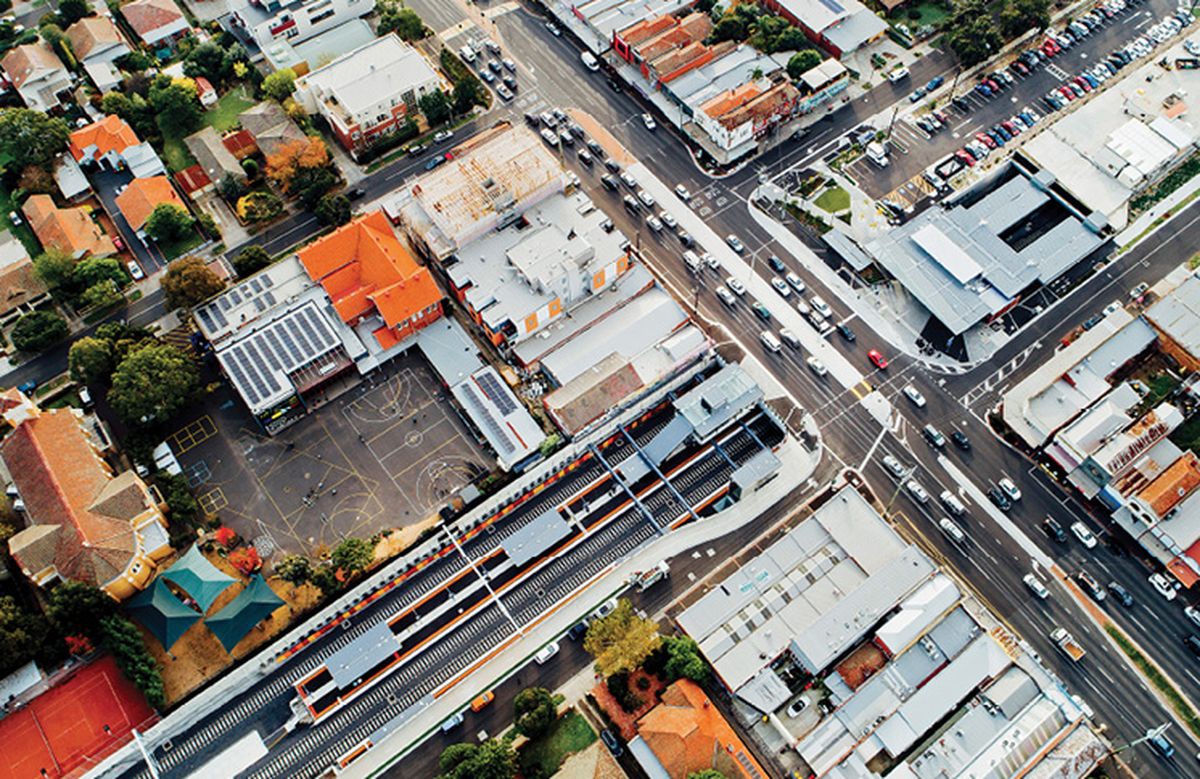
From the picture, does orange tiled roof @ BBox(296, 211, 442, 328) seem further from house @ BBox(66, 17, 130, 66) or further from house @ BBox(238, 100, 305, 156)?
house @ BBox(66, 17, 130, 66)

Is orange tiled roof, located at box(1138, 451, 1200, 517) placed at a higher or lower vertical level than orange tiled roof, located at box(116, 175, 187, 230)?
lower

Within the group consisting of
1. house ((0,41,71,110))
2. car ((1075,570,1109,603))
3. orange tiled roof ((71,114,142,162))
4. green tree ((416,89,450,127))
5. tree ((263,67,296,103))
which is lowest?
car ((1075,570,1109,603))

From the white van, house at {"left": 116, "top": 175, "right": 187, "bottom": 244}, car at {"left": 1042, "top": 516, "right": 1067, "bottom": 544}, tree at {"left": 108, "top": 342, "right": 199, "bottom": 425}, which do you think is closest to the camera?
car at {"left": 1042, "top": 516, "right": 1067, "bottom": 544}

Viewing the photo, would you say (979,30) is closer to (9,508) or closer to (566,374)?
(566,374)

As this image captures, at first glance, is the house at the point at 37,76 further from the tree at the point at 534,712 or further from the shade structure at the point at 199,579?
the tree at the point at 534,712

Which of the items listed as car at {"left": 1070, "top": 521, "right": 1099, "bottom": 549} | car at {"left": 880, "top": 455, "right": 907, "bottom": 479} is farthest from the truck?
car at {"left": 880, "top": 455, "right": 907, "bottom": 479}

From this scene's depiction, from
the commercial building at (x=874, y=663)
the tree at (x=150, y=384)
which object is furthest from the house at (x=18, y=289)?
the commercial building at (x=874, y=663)
